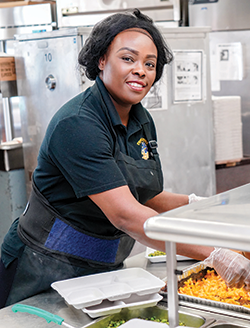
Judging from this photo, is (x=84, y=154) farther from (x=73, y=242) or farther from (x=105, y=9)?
(x=105, y=9)

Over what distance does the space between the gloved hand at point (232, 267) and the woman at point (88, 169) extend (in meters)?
0.11

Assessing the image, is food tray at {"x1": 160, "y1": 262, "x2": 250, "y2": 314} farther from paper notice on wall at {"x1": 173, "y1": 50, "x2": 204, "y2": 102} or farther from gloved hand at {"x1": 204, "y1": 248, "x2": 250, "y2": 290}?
paper notice on wall at {"x1": 173, "y1": 50, "x2": 204, "y2": 102}

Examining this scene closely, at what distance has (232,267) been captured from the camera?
51.0 inches

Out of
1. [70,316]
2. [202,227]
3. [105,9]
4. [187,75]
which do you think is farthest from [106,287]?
[105,9]

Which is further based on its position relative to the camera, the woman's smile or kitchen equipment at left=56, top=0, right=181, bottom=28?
kitchen equipment at left=56, top=0, right=181, bottom=28

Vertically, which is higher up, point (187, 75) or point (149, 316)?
point (187, 75)

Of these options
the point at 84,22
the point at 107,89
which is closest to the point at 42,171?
the point at 107,89

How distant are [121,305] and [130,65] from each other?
0.86 m

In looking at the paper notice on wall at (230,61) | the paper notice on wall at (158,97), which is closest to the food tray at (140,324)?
the paper notice on wall at (158,97)

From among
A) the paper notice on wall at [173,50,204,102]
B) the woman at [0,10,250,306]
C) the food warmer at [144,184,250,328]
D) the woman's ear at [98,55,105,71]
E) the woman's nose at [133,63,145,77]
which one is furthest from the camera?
the paper notice on wall at [173,50,204,102]

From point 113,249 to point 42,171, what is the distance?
42 cm

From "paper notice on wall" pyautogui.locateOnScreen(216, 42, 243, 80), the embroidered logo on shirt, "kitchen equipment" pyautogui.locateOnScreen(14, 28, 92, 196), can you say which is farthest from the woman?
"paper notice on wall" pyautogui.locateOnScreen(216, 42, 243, 80)

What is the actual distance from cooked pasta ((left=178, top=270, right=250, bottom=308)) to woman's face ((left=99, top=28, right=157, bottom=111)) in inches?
29.3

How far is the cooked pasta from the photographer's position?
1520mm
